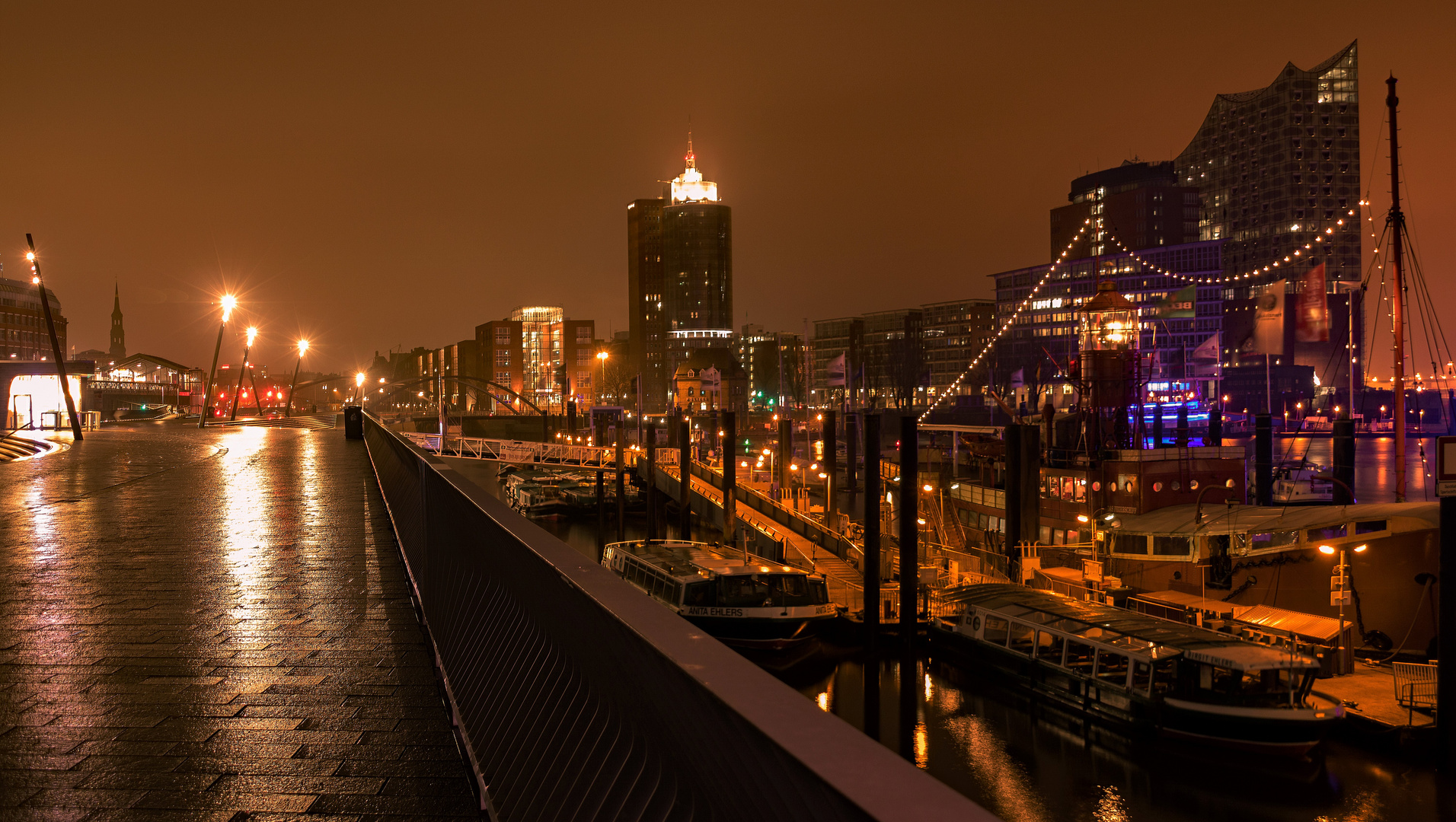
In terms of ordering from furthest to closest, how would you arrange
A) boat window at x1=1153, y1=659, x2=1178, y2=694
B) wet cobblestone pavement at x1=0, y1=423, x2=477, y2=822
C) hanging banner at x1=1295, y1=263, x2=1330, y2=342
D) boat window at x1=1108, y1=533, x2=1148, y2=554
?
hanging banner at x1=1295, y1=263, x2=1330, y2=342
boat window at x1=1108, y1=533, x2=1148, y2=554
boat window at x1=1153, y1=659, x2=1178, y2=694
wet cobblestone pavement at x1=0, y1=423, x2=477, y2=822

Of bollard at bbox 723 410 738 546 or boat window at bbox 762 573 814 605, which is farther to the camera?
bollard at bbox 723 410 738 546

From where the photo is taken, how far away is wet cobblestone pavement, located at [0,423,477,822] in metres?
3.25

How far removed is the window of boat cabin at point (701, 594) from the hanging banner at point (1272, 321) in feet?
97.1

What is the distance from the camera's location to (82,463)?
18156mm

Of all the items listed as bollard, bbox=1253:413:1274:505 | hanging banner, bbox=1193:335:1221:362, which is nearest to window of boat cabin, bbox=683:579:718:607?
bollard, bbox=1253:413:1274:505

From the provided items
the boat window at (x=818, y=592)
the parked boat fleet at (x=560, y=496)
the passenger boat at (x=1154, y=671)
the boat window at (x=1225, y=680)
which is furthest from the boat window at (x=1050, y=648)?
the parked boat fleet at (x=560, y=496)

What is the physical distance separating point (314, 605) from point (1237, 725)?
17363 mm

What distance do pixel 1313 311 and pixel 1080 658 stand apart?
87.9 ft

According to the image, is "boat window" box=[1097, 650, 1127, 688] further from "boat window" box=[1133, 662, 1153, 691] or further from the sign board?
the sign board

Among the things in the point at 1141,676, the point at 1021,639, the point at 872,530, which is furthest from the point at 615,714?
the point at 1021,639

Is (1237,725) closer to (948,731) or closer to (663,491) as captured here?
(948,731)

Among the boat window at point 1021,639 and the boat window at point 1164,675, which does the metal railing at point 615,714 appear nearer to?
the boat window at point 1164,675

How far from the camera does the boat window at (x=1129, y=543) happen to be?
26.4 meters

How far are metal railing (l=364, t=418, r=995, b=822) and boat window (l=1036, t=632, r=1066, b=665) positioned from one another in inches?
727
